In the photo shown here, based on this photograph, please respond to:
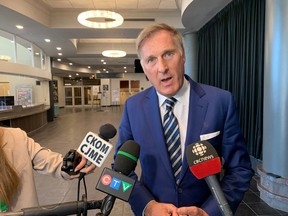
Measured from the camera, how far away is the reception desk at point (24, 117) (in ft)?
22.7

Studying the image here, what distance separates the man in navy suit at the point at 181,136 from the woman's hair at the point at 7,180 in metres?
0.55

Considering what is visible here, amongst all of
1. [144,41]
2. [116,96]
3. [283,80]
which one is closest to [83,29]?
[283,80]

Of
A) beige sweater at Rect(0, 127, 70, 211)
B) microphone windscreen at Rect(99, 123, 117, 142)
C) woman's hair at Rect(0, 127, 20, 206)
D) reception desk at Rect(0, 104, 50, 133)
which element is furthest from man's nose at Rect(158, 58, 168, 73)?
reception desk at Rect(0, 104, 50, 133)

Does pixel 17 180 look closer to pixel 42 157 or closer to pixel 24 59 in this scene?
pixel 42 157

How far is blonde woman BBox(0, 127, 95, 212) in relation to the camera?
3.44ft

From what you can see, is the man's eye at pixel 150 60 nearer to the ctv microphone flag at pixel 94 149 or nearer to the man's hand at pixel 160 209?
the ctv microphone flag at pixel 94 149

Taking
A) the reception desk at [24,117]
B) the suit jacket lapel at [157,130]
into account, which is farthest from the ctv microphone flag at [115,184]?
the reception desk at [24,117]

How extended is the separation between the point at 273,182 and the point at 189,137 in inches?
98.0

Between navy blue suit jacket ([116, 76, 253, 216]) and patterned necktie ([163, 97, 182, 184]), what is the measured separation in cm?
3

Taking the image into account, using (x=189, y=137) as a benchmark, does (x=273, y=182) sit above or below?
below

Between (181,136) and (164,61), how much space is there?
0.38 metres

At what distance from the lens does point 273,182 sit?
3.04 meters

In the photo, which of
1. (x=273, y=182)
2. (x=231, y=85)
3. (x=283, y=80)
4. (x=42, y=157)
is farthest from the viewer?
(x=231, y=85)

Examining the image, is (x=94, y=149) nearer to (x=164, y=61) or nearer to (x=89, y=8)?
(x=164, y=61)
